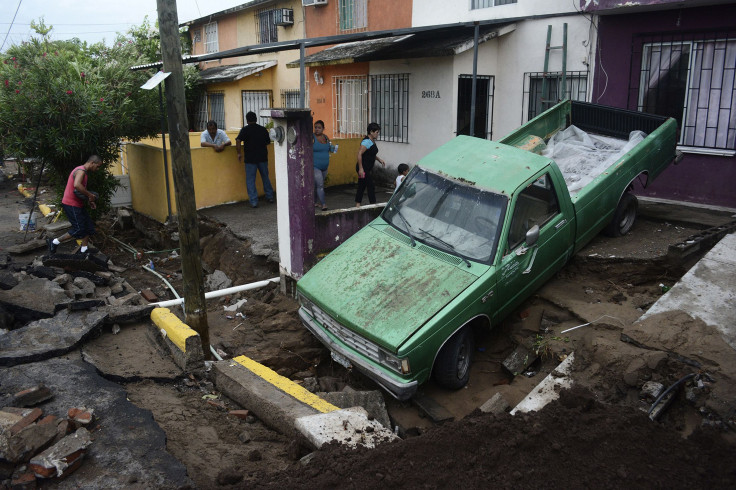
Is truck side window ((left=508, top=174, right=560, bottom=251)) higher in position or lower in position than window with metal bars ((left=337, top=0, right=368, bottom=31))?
lower

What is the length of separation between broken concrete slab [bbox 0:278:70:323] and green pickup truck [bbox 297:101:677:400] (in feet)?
9.73

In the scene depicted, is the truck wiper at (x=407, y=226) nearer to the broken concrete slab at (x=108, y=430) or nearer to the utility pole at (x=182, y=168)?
the utility pole at (x=182, y=168)

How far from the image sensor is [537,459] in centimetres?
330

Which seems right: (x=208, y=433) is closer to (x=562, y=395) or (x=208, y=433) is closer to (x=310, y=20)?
(x=562, y=395)

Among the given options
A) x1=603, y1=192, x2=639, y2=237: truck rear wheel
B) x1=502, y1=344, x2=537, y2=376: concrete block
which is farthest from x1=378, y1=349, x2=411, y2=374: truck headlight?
x1=603, y1=192, x2=639, y2=237: truck rear wheel

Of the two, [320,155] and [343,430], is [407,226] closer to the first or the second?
[343,430]

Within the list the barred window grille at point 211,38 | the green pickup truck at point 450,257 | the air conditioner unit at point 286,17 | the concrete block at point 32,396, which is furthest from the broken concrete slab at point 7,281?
the barred window grille at point 211,38

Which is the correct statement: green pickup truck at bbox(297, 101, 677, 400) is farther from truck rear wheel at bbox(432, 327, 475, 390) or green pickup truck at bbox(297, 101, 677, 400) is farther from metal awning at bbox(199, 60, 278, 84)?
metal awning at bbox(199, 60, 278, 84)

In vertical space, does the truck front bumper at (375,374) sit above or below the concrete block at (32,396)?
below

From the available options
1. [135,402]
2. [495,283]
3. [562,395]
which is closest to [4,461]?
[135,402]

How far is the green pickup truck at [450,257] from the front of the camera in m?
4.87

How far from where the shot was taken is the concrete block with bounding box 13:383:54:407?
405cm

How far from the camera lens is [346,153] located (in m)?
12.7

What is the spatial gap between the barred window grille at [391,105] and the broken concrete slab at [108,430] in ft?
29.6
